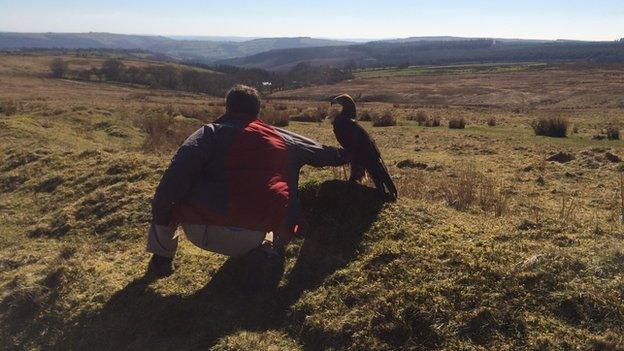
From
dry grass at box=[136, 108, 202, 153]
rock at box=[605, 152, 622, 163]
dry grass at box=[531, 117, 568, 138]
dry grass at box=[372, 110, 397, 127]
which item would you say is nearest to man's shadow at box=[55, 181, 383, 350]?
dry grass at box=[136, 108, 202, 153]

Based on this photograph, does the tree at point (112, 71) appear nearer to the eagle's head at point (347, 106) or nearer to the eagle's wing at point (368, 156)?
the eagle's head at point (347, 106)

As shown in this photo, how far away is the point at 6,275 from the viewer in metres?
5.96

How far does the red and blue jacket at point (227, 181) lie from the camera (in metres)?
4.77

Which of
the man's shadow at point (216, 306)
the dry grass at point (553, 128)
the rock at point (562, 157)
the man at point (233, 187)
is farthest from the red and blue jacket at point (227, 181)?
the dry grass at point (553, 128)

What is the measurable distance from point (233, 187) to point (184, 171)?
461mm

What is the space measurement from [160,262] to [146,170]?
414cm

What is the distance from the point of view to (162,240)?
528 centimetres

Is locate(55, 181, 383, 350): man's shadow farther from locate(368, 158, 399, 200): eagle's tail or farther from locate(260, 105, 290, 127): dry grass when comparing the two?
locate(260, 105, 290, 127): dry grass

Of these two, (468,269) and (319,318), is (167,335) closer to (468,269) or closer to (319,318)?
(319,318)

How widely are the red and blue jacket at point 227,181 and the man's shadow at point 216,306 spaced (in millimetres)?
586

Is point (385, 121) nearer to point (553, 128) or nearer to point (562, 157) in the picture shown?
point (553, 128)

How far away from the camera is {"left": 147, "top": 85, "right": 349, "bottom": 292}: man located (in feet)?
15.7

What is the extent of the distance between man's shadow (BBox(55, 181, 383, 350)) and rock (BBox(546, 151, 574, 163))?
365 inches

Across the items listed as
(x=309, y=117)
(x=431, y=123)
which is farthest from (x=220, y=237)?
(x=309, y=117)
